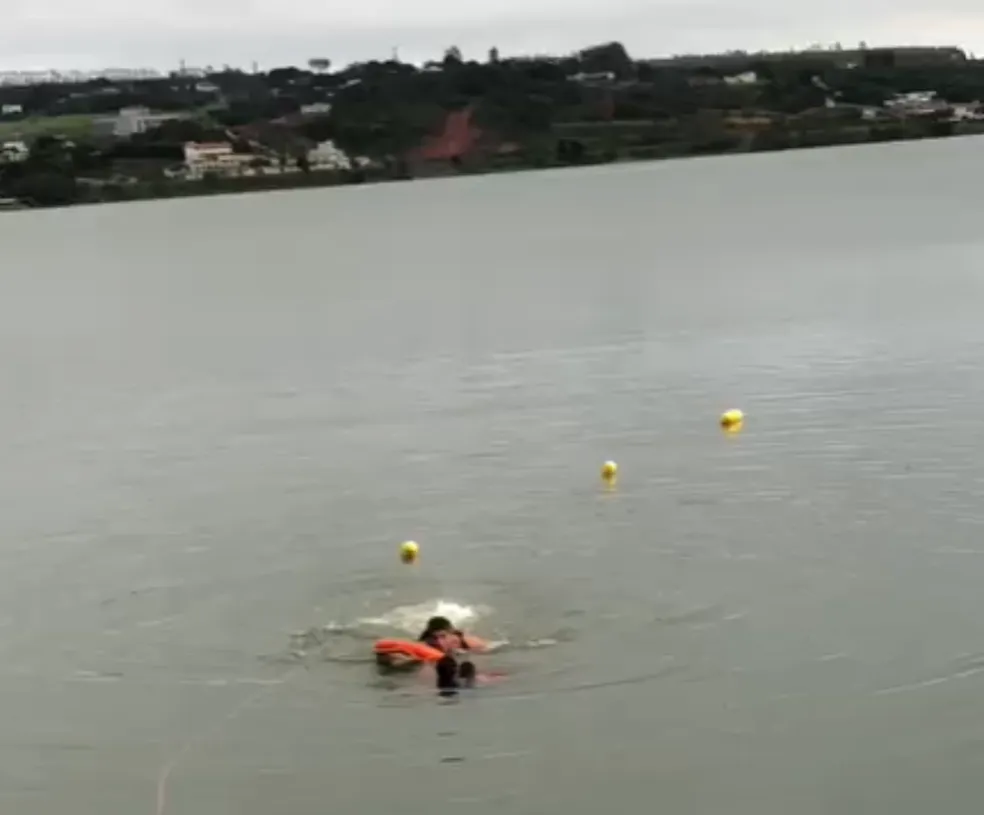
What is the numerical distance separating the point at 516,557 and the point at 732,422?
788 centimetres

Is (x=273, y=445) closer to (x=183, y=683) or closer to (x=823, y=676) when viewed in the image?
(x=183, y=683)

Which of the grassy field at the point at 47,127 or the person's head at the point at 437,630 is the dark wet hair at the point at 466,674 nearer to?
the person's head at the point at 437,630

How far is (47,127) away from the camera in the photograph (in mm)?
139375

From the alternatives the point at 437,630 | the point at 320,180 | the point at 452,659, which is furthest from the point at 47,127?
the point at 452,659

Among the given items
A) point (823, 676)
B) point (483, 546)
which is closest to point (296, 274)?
point (483, 546)

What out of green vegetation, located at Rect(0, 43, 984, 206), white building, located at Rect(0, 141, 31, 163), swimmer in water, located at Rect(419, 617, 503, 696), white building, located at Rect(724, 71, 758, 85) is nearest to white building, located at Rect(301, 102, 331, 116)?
green vegetation, located at Rect(0, 43, 984, 206)

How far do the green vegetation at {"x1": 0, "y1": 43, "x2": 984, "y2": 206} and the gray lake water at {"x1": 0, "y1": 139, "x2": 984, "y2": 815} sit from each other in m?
78.4

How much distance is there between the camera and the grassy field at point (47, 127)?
132750 mm

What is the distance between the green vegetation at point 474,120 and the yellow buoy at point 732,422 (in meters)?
99.6

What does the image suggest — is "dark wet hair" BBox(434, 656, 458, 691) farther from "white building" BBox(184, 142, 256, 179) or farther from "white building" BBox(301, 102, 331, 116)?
"white building" BBox(301, 102, 331, 116)

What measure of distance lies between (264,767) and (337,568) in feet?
19.4

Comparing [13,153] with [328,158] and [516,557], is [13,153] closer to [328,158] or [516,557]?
[328,158]

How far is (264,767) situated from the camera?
55.6 feet

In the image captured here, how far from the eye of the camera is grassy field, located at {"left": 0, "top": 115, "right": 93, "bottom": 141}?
133 meters
